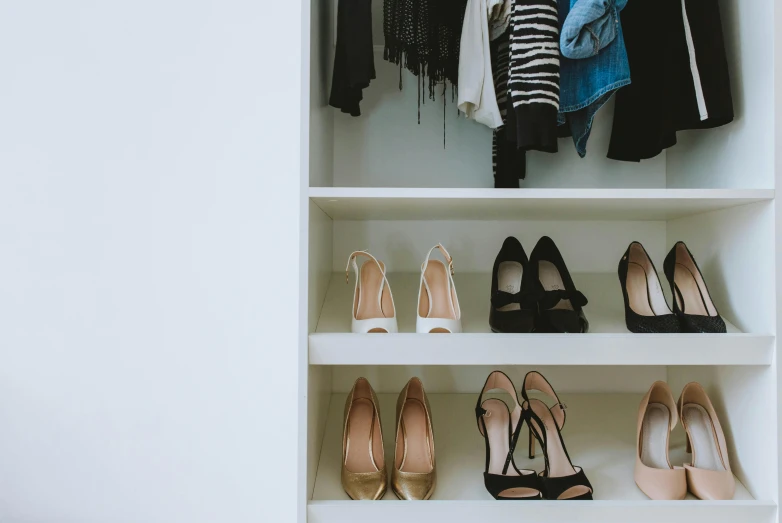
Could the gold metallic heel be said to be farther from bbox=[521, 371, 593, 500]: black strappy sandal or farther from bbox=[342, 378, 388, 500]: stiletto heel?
bbox=[521, 371, 593, 500]: black strappy sandal

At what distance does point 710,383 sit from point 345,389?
0.96 meters

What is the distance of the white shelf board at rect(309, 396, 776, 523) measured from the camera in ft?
3.41

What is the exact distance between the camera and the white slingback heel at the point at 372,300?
115 centimetres

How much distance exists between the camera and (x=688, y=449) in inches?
48.8

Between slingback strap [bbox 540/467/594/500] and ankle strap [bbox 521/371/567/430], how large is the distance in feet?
0.53

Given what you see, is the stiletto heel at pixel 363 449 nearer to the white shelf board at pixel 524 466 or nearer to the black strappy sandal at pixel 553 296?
the white shelf board at pixel 524 466

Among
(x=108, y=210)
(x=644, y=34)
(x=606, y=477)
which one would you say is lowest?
(x=606, y=477)

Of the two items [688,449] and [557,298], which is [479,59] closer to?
[557,298]

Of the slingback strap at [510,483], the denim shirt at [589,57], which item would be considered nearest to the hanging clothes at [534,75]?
the denim shirt at [589,57]

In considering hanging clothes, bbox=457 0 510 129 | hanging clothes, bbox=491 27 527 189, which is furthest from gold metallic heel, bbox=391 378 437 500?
hanging clothes, bbox=457 0 510 129

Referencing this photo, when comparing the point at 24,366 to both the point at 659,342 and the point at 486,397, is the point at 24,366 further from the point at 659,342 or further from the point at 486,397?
the point at 659,342

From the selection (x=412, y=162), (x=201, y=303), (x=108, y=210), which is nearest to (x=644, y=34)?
(x=412, y=162)

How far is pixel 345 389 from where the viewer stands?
60.0 inches

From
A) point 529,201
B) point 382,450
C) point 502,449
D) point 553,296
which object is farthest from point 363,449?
point 529,201
